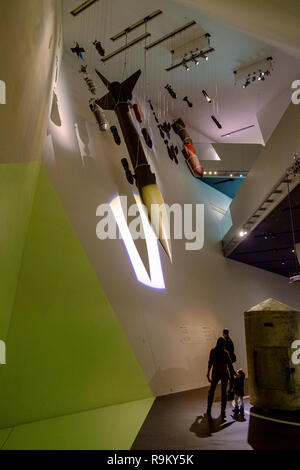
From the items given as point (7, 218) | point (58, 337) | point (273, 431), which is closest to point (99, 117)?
point (58, 337)

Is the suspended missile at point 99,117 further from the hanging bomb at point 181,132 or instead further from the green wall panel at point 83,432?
the green wall panel at point 83,432

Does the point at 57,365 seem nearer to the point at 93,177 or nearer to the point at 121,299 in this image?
the point at 121,299

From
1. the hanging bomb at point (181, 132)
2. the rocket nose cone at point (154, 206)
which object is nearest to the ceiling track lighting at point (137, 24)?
the hanging bomb at point (181, 132)

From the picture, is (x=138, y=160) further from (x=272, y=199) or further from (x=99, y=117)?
(x=272, y=199)

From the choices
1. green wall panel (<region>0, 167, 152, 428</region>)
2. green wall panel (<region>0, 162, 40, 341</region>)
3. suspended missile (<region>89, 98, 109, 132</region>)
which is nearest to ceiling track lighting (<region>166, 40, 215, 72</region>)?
suspended missile (<region>89, 98, 109, 132</region>)

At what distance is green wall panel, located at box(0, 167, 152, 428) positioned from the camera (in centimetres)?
479

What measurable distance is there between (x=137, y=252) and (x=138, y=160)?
209 cm

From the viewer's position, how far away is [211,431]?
4.52m

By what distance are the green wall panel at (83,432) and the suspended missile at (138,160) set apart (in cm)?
385

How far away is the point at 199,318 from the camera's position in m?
9.72

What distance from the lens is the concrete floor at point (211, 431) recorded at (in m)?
3.87

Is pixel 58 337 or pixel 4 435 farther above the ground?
pixel 58 337

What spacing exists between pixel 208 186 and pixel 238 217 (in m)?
3.26

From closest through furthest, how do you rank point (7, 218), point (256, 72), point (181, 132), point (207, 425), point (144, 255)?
point (7, 218)
point (207, 425)
point (144, 255)
point (256, 72)
point (181, 132)
